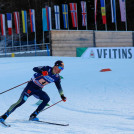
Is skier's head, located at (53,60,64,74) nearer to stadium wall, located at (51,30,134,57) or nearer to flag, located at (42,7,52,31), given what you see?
Answer: stadium wall, located at (51,30,134,57)

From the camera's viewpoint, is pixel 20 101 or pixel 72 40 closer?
pixel 20 101

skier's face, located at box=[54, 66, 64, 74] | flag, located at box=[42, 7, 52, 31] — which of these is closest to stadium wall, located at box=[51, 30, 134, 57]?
flag, located at box=[42, 7, 52, 31]

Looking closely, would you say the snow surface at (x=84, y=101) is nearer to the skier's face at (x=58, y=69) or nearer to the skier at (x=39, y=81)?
the skier at (x=39, y=81)

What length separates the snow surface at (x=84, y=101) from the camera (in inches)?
291

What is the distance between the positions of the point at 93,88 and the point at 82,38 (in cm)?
1250

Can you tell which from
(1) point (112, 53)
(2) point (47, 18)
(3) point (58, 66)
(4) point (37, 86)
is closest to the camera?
(3) point (58, 66)

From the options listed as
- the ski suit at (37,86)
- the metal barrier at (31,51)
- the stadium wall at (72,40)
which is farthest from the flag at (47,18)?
the ski suit at (37,86)

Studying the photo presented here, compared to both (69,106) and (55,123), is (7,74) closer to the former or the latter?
(69,106)

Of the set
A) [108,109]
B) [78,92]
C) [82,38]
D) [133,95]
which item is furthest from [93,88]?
[82,38]

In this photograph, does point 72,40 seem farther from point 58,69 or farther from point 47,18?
point 58,69

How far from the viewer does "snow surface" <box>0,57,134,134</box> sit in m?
7.38

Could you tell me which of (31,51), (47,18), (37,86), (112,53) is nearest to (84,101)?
(37,86)

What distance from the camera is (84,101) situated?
1116 centimetres

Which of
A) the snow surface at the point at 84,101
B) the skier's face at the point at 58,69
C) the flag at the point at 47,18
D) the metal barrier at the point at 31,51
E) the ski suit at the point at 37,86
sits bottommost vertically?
the snow surface at the point at 84,101
